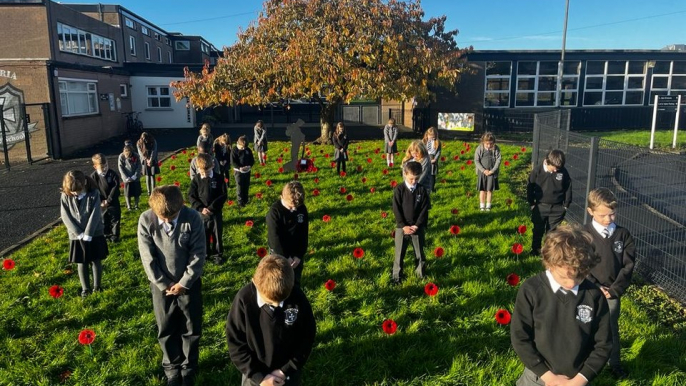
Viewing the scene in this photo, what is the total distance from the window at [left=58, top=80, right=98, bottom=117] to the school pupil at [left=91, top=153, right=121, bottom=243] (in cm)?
1471

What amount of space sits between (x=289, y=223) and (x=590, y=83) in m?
28.1

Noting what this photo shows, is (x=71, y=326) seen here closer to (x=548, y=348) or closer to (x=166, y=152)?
(x=548, y=348)

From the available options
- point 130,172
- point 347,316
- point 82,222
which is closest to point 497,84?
point 130,172

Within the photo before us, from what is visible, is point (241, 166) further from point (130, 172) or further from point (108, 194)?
point (108, 194)

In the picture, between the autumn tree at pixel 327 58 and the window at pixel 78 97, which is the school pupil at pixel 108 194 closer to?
the autumn tree at pixel 327 58

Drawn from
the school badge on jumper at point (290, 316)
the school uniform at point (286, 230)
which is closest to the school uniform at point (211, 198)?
the school uniform at point (286, 230)

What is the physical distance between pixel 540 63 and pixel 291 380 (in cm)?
2835

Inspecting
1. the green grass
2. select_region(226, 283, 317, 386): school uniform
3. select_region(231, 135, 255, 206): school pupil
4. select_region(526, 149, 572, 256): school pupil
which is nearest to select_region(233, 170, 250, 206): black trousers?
select_region(231, 135, 255, 206): school pupil

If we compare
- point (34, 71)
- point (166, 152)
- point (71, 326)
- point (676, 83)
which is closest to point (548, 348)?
point (71, 326)

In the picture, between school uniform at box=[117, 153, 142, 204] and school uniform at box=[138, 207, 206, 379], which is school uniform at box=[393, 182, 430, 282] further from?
school uniform at box=[117, 153, 142, 204]

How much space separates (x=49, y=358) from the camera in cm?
450

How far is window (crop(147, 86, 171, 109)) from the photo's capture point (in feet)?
97.2

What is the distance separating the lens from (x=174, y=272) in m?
4.14

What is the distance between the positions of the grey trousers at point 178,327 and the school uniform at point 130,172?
5.62 m
